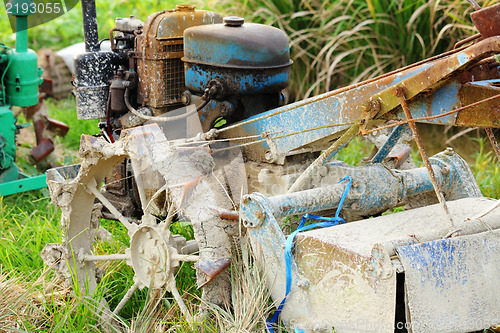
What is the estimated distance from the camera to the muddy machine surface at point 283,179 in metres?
2.16

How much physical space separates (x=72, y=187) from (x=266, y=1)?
12.3 ft

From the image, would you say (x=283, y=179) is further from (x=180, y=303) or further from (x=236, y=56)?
(x=180, y=303)

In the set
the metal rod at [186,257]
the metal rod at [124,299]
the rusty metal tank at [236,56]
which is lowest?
the metal rod at [124,299]

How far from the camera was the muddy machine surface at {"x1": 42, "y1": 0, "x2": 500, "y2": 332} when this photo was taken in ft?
7.10

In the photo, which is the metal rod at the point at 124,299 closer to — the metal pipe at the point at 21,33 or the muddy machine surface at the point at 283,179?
the muddy machine surface at the point at 283,179

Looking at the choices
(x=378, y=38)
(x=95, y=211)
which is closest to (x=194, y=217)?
(x=95, y=211)

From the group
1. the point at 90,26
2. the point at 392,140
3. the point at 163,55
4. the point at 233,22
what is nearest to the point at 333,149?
the point at 392,140

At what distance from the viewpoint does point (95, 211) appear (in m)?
3.06

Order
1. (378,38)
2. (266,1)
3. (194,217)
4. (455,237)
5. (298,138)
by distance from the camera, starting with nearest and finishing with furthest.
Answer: (455,237) < (194,217) < (298,138) < (378,38) < (266,1)

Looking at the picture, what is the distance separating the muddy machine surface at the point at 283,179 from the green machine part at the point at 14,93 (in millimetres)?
1144

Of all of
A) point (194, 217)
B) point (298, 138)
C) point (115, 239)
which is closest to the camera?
point (194, 217)

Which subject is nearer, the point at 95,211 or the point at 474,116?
the point at 474,116

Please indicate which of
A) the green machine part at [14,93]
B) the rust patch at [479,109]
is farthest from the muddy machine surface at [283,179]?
the green machine part at [14,93]

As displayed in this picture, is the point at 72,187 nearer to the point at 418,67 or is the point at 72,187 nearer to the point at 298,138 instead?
the point at 298,138
